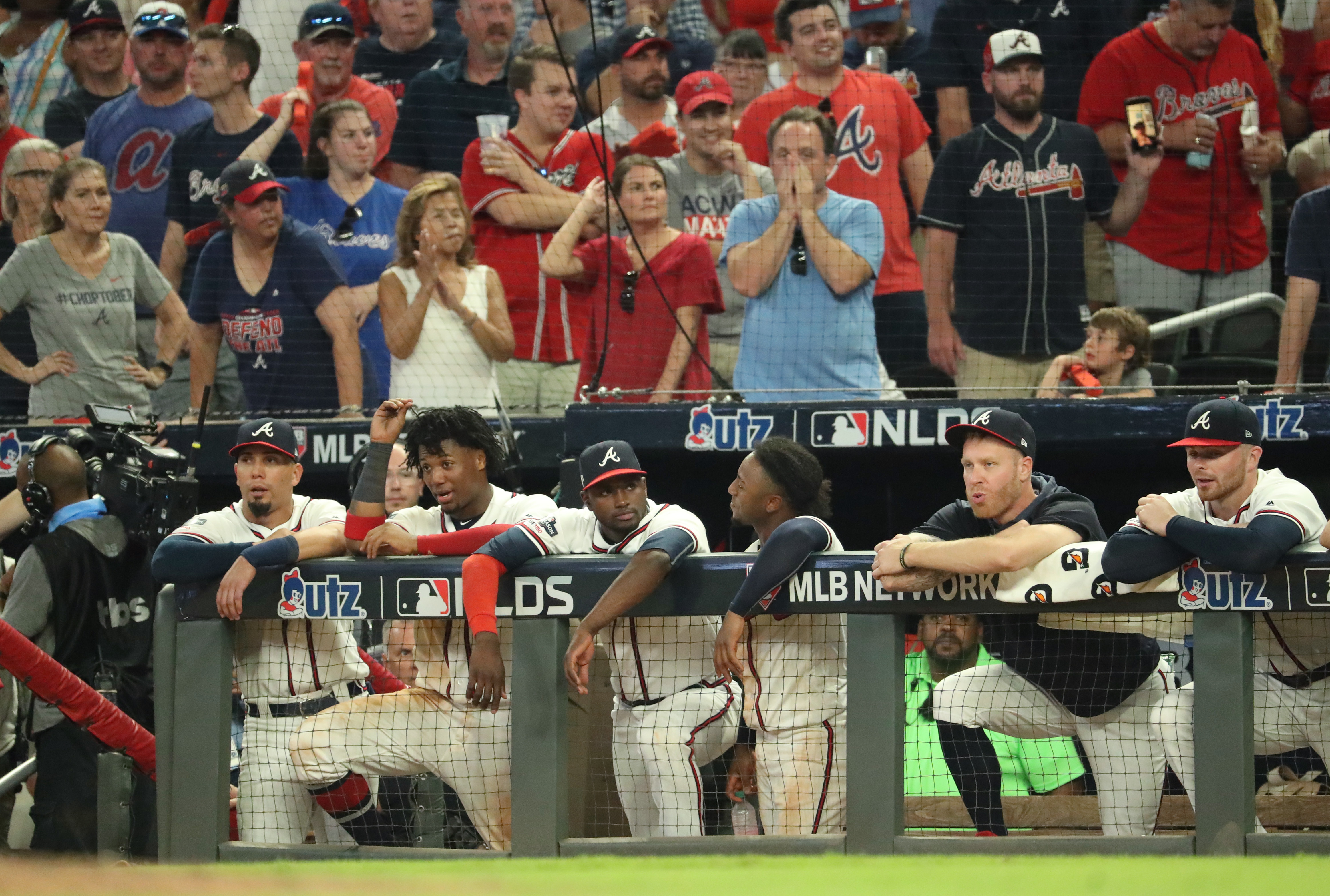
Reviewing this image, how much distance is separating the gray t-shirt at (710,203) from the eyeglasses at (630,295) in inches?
17.4

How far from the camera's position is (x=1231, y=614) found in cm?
382

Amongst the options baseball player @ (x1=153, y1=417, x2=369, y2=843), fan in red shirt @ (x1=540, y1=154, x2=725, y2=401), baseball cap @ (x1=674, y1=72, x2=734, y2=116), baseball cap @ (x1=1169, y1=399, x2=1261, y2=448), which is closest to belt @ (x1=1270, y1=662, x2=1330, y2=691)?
baseball cap @ (x1=1169, y1=399, x2=1261, y2=448)

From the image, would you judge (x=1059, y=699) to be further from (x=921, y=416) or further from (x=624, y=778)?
(x=921, y=416)

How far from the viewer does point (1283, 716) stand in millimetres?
4031

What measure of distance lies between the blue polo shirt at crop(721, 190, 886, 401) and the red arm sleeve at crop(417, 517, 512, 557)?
235cm

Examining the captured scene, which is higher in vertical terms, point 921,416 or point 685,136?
point 685,136

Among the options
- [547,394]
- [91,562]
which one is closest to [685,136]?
[547,394]

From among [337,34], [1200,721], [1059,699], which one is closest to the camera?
[1200,721]

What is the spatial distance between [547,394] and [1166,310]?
2891 millimetres

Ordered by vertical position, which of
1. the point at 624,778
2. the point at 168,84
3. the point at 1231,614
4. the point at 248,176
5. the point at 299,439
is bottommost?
the point at 624,778

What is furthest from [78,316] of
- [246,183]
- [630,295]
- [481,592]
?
[481,592]

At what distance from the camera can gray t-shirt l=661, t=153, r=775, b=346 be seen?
23.7 ft

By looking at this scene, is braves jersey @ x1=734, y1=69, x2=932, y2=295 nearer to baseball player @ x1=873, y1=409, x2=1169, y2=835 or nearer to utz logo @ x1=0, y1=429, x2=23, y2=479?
baseball player @ x1=873, y1=409, x2=1169, y2=835

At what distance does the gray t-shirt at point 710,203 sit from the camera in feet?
23.7
